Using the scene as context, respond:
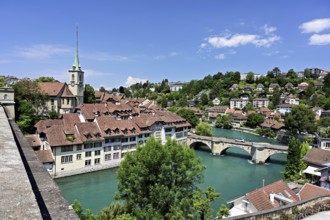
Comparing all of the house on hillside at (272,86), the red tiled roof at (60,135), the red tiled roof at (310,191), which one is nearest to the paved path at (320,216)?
the red tiled roof at (310,191)

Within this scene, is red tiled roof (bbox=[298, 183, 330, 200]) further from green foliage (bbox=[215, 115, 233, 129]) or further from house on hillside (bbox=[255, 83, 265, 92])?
house on hillside (bbox=[255, 83, 265, 92])

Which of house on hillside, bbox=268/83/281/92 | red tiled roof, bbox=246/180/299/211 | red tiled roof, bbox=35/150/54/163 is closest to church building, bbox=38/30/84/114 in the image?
red tiled roof, bbox=35/150/54/163

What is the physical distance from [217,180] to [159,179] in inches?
717

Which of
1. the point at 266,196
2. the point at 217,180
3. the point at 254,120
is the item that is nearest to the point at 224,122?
the point at 254,120

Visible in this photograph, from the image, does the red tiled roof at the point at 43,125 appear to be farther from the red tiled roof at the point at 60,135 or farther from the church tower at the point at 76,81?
the church tower at the point at 76,81

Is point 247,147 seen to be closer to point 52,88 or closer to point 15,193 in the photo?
point 52,88

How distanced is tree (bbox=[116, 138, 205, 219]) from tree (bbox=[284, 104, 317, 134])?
1966 inches

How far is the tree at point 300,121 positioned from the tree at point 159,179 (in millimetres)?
49941

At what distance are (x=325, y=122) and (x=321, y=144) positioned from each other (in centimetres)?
2177

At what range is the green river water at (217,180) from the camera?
2641cm

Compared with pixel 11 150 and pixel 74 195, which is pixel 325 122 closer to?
pixel 74 195

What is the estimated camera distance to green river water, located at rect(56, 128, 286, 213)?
26406 millimetres

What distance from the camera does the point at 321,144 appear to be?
45.4m

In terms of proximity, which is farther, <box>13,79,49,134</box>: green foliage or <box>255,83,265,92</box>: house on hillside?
<box>255,83,265,92</box>: house on hillside
